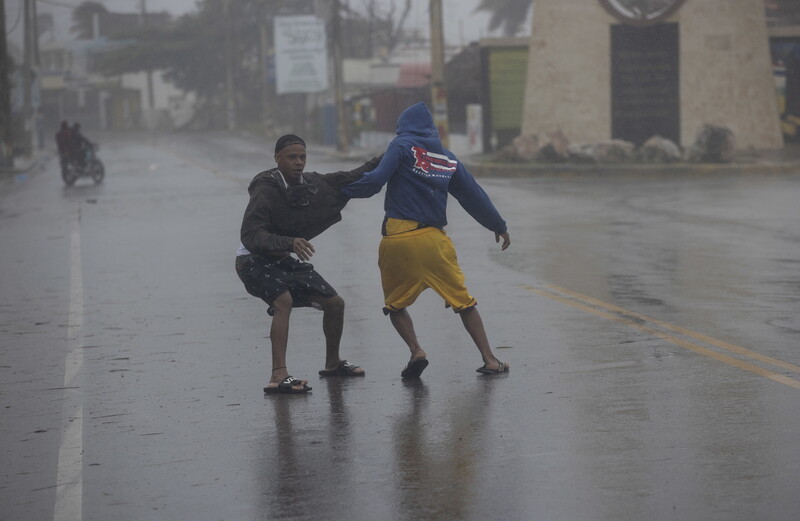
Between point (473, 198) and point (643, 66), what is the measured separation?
29.1 metres

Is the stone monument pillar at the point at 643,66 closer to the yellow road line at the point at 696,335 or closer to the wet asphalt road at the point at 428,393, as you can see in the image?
the wet asphalt road at the point at 428,393

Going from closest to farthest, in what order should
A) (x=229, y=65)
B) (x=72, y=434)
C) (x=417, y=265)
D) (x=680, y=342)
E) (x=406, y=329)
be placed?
(x=72, y=434), (x=417, y=265), (x=406, y=329), (x=680, y=342), (x=229, y=65)

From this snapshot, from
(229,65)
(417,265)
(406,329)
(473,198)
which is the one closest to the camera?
(417,265)

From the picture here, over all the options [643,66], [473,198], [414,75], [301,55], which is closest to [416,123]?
[473,198]

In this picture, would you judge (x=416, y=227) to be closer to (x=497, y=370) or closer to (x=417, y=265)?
(x=417, y=265)

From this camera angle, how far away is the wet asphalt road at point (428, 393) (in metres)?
5.62

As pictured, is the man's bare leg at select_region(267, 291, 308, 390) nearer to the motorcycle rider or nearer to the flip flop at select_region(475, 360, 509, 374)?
the flip flop at select_region(475, 360, 509, 374)

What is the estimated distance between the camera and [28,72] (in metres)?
58.3

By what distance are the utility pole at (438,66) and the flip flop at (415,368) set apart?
1162 inches

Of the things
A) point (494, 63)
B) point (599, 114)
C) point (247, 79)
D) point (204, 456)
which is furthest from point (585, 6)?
point (247, 79)

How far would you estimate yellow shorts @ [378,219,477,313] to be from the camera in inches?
316

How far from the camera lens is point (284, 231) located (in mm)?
7918

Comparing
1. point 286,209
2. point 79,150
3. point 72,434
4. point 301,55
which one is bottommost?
point 72,434

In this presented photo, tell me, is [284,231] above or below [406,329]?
above
